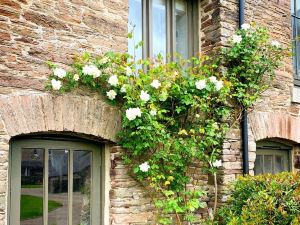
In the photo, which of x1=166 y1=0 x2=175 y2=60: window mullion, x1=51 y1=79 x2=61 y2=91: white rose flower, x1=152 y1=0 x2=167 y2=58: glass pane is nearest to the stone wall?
x1=51 y1=79 x2=61 y2=91: white rose flower

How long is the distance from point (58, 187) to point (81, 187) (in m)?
0.27

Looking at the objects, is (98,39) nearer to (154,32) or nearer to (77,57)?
(77,57)

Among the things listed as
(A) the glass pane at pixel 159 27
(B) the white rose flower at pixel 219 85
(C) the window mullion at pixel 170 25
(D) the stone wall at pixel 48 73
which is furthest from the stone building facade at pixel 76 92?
(B) the white rose flower at pixel 219 85

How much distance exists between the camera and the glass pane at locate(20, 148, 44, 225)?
3646 millimetres

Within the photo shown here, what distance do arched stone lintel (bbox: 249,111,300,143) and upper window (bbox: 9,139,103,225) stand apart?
2.22 m

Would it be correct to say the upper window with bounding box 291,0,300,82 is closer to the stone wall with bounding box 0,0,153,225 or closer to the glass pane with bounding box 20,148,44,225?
the stone wall with bounding box 0,0,153,225

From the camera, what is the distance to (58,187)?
3.88 m

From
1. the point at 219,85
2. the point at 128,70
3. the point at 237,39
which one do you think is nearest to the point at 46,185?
the point at 128,70

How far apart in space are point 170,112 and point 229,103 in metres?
0.89

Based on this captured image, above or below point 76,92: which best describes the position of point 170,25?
above

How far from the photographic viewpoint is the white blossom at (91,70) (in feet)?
12.3

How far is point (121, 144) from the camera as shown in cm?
411

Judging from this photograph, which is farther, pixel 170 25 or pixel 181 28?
pixel 181 28

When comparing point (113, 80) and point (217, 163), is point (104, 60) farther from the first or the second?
point (217, 163)
